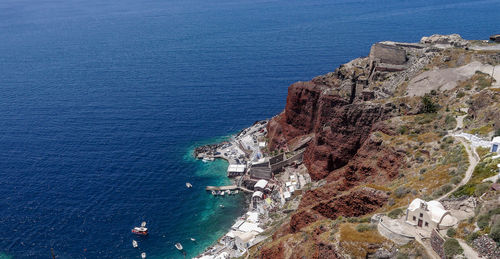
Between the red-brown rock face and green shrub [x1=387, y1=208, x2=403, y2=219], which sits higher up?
green shrub [x1=387, y1=208, x2=403, y2=219]

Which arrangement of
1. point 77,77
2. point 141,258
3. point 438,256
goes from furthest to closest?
point 77,77 → point 141,258 → point 438,256

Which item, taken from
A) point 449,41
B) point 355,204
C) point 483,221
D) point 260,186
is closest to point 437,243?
point 483,221

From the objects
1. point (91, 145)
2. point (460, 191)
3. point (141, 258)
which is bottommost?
point (141, 258)

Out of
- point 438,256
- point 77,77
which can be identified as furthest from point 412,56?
point 77,77

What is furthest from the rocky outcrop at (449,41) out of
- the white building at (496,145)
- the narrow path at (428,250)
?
the narrow path at (428,250)

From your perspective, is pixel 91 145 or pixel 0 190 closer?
pixel 0 190

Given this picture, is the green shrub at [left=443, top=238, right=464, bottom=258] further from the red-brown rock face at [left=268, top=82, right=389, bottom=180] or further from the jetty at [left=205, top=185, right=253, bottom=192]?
the jetty at [left=205, top=185, right=253, bottom=192]

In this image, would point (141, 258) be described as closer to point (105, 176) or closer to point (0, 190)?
point (105, 176)

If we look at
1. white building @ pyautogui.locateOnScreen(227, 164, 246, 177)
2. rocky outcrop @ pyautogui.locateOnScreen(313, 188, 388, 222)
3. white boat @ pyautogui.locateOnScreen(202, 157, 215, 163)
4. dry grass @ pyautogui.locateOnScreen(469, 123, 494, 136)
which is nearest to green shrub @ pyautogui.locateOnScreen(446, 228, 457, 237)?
rocky outcrop @ pyautogui.locateOnScreen(313, 188, 388, 222)
